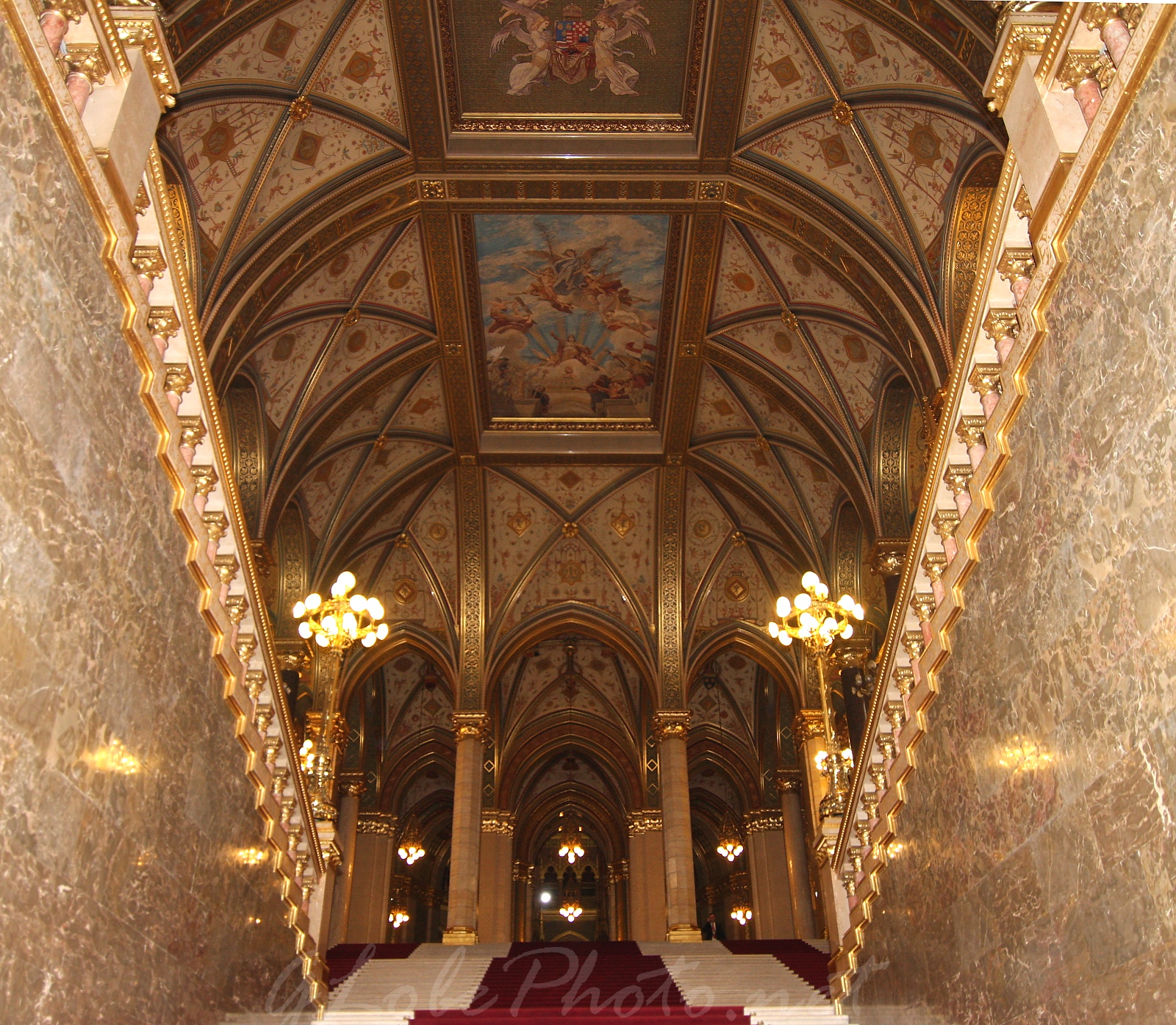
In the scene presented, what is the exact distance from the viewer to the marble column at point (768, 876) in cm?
2181

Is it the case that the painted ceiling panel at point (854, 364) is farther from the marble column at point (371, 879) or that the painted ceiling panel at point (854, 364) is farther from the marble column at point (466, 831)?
the marble column at point (371, 879)

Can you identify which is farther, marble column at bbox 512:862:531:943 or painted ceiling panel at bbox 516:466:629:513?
marble column at bbox 512:862:531:943

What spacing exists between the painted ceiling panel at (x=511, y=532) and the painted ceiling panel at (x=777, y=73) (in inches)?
342

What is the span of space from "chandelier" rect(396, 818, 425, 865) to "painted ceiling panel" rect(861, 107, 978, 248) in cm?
2121

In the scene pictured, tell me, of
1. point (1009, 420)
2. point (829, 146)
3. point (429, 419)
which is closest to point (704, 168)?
point (829, 146)

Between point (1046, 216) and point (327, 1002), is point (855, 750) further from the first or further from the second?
point (1046, 216)

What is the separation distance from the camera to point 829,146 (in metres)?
12.1

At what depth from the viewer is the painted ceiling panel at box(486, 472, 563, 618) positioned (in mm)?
19062

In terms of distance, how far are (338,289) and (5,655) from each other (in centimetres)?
1087

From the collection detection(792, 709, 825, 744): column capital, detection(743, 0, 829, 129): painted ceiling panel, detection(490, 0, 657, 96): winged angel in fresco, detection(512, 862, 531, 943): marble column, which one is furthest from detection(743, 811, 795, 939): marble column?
detection(490, 0, 657, 96): winged angel in fresco

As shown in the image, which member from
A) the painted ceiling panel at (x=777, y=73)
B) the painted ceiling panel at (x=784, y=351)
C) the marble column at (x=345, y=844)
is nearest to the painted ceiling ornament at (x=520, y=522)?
the painted ceiling panel at (x=784, y=351)

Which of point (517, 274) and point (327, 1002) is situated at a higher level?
point (517, 274)

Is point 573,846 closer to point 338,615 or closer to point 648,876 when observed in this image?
point 648,876

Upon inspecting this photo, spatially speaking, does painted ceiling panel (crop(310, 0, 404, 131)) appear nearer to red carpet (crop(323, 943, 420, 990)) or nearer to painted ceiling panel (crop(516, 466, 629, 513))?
painted ceiling panel (crop(516, 466, 629, 513))
